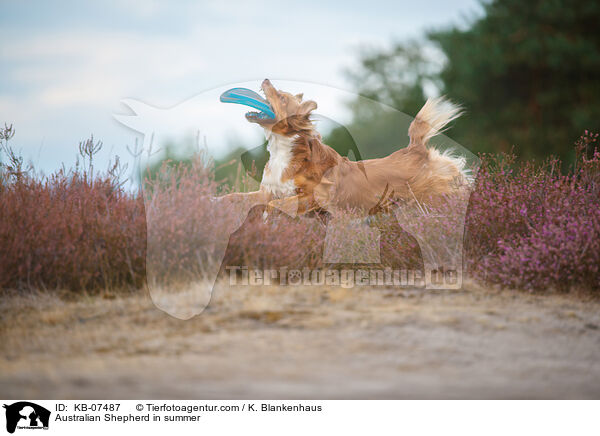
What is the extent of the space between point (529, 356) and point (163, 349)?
6.62 ft

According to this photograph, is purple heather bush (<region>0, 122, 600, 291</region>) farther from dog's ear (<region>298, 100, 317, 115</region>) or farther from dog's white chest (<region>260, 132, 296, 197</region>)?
dog's ear (<region>298, 100, 317, 115</region>)

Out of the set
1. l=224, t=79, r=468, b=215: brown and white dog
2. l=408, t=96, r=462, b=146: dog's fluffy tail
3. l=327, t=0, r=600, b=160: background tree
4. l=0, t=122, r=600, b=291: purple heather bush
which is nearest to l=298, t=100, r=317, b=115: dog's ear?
l=224, t=79, r=468, b=215: brown and white dog

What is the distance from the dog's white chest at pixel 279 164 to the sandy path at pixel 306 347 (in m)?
1.34

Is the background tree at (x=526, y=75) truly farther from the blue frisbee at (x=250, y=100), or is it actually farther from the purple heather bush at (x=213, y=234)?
the blue frisbee at (x=250, y=100)

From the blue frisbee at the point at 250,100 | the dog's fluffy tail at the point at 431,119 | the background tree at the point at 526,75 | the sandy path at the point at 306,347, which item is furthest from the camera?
the background tree at the point at 526,75

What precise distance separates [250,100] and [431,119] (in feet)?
6.94

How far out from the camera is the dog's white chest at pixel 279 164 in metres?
5.24

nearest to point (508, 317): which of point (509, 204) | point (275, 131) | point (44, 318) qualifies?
point (509, 204)

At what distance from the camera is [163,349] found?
10.1 feet
